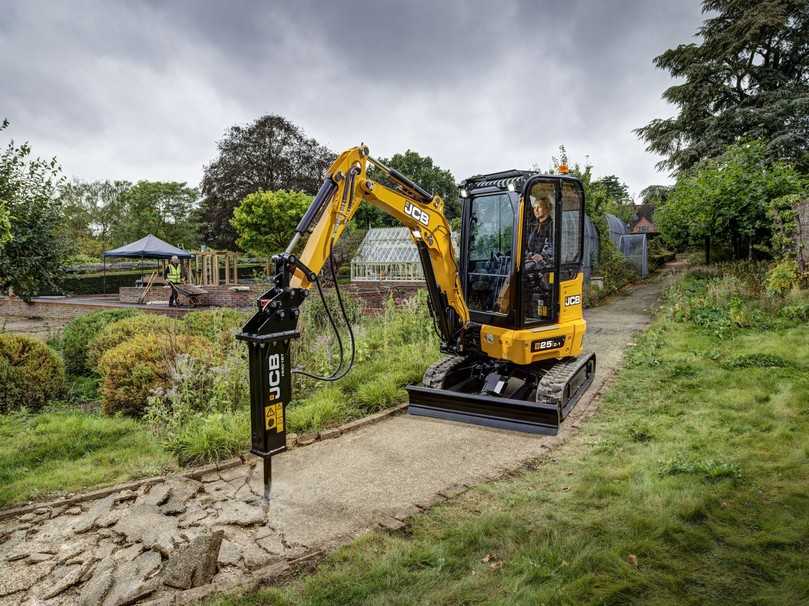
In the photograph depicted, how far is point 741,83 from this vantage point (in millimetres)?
22078

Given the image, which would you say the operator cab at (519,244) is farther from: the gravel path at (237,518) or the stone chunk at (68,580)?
the stone chunk at (68,580)

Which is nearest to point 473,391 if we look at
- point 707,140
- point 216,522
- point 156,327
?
point 216,522

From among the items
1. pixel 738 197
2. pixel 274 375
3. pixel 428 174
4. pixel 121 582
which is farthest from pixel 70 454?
pixel 428 174

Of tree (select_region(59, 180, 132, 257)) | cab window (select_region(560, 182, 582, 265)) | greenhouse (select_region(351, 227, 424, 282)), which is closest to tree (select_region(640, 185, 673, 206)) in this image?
greenhouse (select_region(351, 227, 424, 282))

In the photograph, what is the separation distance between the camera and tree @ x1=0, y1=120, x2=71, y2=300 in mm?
8719

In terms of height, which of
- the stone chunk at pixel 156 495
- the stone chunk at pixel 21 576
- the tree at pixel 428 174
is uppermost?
the tree at pixel 428 174

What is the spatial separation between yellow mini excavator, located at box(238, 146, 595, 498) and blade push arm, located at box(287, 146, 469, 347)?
1cm

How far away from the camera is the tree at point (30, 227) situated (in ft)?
28.6

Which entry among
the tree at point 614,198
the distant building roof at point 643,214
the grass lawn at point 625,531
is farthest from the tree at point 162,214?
the distant building roof at point 643,214

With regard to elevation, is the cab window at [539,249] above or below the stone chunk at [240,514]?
above

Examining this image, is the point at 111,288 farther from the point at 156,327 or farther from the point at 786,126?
the point at 786,126

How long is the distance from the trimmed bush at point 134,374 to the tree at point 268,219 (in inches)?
759

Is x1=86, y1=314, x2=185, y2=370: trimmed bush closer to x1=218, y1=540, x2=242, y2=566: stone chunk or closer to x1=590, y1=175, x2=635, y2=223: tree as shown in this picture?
x1=218, y1=540, x2=242, y2=566: stone chunk

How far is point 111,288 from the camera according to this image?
27.0 meters
